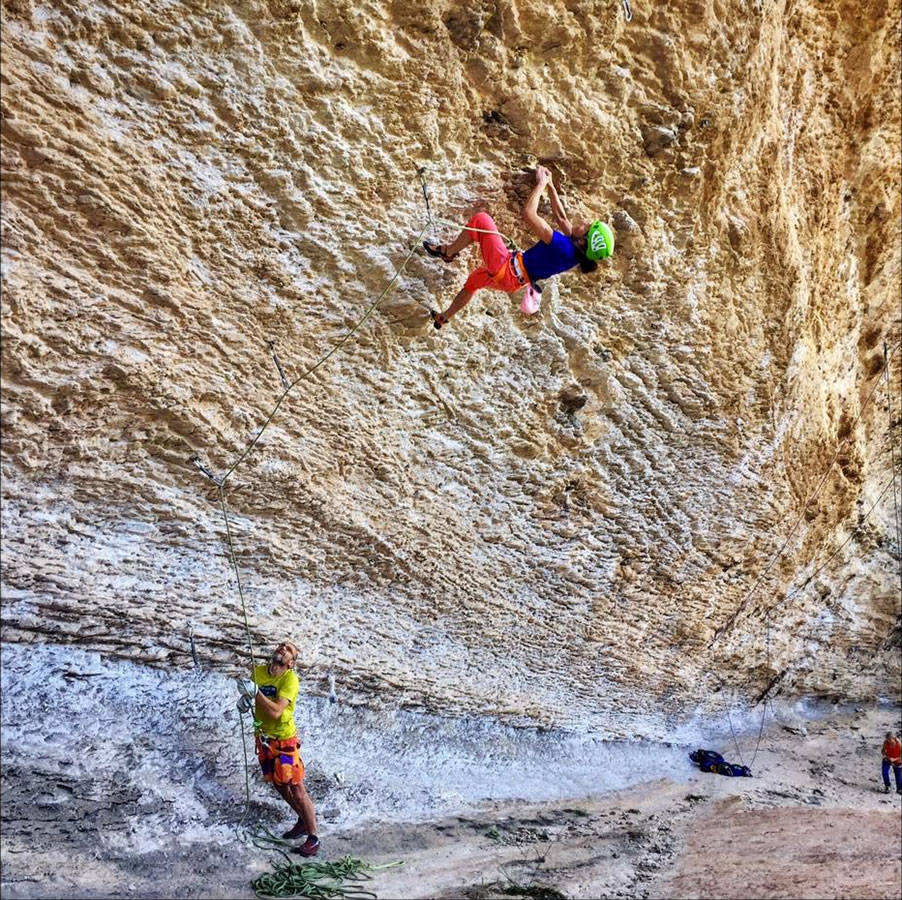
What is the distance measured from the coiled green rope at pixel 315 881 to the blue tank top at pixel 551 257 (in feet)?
11.8

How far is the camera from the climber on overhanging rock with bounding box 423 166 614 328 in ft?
13.6

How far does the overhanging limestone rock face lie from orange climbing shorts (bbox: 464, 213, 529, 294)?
0.28 metres

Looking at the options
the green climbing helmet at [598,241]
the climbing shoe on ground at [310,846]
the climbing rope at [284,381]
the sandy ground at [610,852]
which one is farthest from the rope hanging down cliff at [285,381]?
the green climbing helmet at [598,241]

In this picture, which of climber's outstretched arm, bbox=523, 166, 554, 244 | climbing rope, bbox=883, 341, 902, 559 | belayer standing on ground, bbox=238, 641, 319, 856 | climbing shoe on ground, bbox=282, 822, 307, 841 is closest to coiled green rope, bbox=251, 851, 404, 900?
climbing shoe on ground, bbox=282, 822, 307, 841

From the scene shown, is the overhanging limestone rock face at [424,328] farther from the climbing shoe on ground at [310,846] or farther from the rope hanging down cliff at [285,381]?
the climbing shoe on ground at [310,846]

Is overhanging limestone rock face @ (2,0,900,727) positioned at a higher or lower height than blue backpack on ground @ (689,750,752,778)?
higher

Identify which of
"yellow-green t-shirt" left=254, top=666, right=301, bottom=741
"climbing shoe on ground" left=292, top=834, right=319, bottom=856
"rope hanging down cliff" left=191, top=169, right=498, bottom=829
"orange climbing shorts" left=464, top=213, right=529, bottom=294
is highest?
"orange climbing shorts" left=464, top=213, right=529, bottom=294

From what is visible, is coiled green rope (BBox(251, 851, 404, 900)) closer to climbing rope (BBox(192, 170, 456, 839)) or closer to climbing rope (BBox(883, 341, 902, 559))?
climbing rope (BBox(192, 170, 456, 839))

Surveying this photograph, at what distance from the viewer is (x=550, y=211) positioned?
4738 mm

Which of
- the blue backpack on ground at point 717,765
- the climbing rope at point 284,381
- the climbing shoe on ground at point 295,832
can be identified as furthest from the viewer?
the blue backpack on ground at point 717,765

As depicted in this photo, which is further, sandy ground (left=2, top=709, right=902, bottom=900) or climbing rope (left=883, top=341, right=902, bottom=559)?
climbing rope (left=883, top=341, right=902, bottom=559)

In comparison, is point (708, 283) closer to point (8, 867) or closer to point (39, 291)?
point (39, 291)

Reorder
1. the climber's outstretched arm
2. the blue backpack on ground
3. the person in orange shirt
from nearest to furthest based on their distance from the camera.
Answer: the climber's outstretched arm, the blue backpack on ground, the person in orange shirt

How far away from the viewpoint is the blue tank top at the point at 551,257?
4160mm
